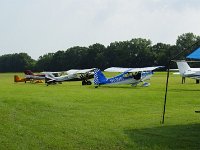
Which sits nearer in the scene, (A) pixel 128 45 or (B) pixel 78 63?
(A) pixel 128 45

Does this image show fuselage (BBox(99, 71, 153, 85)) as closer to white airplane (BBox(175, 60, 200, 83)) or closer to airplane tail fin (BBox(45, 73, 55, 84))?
white airplane (BBox(175, 60, 200, 83))

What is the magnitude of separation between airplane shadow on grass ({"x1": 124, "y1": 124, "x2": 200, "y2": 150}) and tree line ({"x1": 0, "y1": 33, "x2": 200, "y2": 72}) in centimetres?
9179

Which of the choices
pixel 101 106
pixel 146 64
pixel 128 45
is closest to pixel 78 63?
pixel 128 45

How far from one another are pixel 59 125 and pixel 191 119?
4.35 metres

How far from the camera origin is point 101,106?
16109 millimetres

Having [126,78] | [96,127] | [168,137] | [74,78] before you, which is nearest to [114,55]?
[74,78]

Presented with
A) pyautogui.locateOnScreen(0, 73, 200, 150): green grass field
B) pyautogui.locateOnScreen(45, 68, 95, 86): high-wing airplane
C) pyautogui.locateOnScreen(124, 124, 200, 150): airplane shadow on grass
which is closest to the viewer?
pyautogui.locateOnScreen(124, 124, 200, 150): airplane shadow on grass

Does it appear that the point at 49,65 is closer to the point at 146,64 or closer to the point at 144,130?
the point at 146,64

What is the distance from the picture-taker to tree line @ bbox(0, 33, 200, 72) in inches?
4510

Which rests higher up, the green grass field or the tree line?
the tree line

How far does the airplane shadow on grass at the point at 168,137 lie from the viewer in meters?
8.70

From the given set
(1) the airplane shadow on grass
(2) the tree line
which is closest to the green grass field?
(1) the airplane shadow on grass

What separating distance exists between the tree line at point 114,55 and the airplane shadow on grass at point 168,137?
9179 cm

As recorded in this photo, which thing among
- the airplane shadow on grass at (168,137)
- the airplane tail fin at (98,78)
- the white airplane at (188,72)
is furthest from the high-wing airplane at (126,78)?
the airplane shadow on grass at (168,137)
